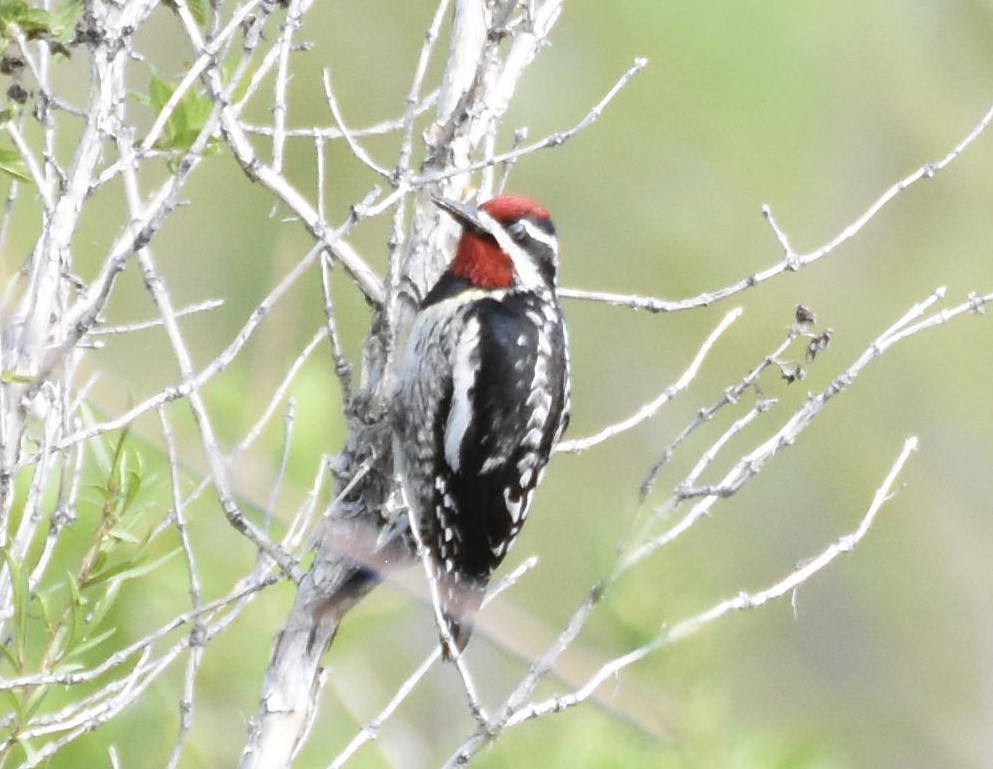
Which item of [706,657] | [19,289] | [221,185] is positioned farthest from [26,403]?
[221,185]

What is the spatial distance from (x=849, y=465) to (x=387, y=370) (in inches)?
275

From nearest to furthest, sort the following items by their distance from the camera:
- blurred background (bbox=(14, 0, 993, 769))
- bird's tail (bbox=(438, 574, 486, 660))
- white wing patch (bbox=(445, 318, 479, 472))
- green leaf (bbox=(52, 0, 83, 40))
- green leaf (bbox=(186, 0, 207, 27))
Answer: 1. green leaf (bbox=(52, 0, 83, 40))
2. green leaf (bbox=(186, 0, 207, 27))
3. bird's tail (bbox=(438, 574, 486, 660))
4. white wing patch (bbox=(445, 318, 479, 472))
5. blurred background (bbox=(14, 0, 993, 769))

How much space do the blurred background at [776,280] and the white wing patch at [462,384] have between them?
14.1 feet

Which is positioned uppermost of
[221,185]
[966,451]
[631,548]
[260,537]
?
[221,185]

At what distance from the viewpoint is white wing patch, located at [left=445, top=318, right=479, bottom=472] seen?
4.00m

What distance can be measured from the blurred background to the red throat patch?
14.6ft

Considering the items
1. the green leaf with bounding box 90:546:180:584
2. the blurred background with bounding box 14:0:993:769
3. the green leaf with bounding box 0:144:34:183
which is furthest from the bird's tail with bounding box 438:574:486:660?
the blurred background with bounding box 14:0:993:769

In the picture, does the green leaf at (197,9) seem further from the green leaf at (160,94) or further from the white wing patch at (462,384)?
the white wing patch at (462,384)

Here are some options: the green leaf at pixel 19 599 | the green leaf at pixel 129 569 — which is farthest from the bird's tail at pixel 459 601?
the green leaf at pixel 19 599

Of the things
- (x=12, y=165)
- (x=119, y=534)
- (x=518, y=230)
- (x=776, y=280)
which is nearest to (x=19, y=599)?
(x=119, y=534)

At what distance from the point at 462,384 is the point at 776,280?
607 cm

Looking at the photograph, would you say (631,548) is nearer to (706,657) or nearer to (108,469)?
(706,657)

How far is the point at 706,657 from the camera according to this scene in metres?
2.75

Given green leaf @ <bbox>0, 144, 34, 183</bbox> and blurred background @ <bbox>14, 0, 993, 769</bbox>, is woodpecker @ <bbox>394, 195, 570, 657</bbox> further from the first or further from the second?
blurred background @ <bbox>14, 0, 993, 769</bbox>
